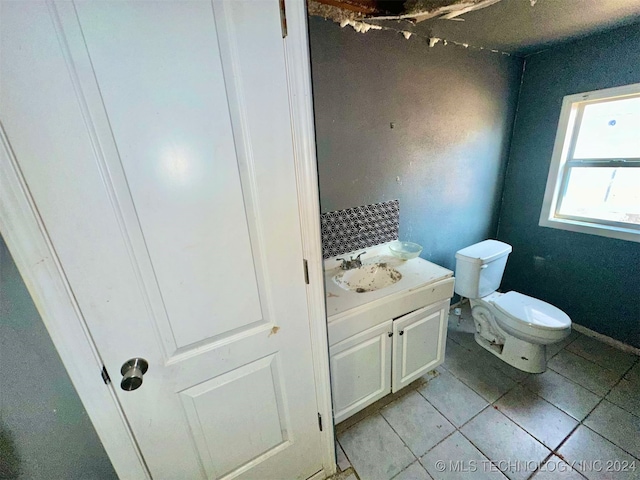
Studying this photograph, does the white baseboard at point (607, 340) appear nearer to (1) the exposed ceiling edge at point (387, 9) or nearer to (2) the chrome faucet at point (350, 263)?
(2) the chrome faucet at point (350, 263)

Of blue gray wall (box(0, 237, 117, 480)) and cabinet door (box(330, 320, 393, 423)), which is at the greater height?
blue gray wall (box(0, 237, 117, 480))

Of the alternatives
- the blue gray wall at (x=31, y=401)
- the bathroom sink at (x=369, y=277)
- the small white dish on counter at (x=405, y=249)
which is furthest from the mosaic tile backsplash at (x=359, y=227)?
the blue gray wall at (x=31, y=401)

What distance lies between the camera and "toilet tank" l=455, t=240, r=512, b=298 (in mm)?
1806

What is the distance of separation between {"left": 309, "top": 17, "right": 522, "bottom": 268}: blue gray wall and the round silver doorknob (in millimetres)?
1122

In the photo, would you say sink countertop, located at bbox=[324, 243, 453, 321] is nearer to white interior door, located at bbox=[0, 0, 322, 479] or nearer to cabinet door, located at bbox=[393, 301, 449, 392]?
cabinet door, located at bbox=[393, 301, 449, 392]

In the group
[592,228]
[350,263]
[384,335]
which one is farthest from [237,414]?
[592,228]

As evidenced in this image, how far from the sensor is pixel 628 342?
1781 mm

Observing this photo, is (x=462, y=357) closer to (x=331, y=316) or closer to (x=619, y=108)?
(x=331, y=316)

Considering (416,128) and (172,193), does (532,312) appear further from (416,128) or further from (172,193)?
(172,193)

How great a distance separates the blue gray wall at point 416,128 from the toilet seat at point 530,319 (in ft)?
1.76

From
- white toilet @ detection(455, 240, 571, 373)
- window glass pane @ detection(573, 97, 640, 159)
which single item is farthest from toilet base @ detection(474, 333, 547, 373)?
window glass pane @ detection(573, 97, 640, 159)

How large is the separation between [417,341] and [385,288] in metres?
0.43

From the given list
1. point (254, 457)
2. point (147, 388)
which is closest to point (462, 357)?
point (254, 457)

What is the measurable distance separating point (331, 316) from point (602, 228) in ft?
6.96
